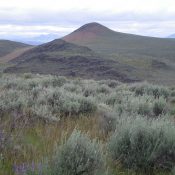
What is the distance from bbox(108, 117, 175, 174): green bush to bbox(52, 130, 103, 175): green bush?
0.69 metres

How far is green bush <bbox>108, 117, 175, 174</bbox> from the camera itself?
4.29 metres

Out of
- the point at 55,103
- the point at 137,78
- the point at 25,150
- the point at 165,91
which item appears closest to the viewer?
the point at 25,150

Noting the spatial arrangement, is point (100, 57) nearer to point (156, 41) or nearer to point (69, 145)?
point (156, 41)

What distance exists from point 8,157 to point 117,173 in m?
1.06

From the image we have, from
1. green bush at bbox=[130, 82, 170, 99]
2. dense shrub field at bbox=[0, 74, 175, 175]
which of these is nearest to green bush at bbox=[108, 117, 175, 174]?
dense shrub field at bbox=[0, 74, 175, 175]

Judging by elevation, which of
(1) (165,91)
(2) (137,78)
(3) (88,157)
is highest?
(3) (88,157)

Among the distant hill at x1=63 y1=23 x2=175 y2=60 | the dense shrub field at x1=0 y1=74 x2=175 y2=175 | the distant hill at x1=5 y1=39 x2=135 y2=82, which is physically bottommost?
the distant hill at x1=5 y1=39 x2=135 y2=82

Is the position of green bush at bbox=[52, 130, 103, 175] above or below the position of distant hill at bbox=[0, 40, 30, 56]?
above

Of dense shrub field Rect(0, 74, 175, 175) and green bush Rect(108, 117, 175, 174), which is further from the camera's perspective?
green bush Rect(108, 117, 175, 174)

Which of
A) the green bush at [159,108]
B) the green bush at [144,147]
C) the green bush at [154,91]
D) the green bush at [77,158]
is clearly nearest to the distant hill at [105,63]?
the green bush at [154,91]

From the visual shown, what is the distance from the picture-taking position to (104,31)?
250 ft

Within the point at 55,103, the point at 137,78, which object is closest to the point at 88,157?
the point at 55,103

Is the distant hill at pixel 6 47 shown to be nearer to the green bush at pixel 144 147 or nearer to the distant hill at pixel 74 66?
the distant hill at pixel 74 66

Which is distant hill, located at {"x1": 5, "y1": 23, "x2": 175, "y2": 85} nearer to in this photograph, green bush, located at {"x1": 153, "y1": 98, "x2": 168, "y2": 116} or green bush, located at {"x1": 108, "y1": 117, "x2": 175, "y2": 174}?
green bush, located at {"x1": 153, "y1": 98, "x2": 168, "y2": 116}
